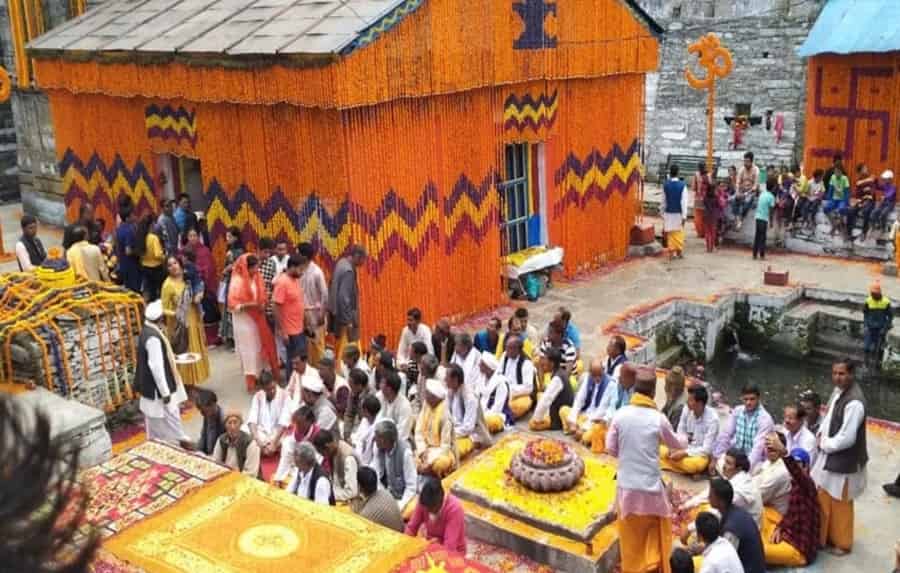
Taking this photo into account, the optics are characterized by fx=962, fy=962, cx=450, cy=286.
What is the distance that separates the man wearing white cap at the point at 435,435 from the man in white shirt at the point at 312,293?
7.96ft

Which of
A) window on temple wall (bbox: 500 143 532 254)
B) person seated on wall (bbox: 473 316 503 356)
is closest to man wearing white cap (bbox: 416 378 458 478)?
person seated on wall (bbox: 473 316 503 356)

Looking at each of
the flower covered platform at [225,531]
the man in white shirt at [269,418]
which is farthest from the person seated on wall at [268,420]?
the flower covered platform at [225,531]

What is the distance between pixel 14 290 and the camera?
9.26 m

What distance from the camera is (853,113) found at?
1677 cm

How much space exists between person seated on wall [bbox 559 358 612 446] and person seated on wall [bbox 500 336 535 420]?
0.58 m

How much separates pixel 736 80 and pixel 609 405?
567 inches

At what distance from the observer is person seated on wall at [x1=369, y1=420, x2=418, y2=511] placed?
7418mm

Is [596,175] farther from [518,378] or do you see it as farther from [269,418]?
[269,418]

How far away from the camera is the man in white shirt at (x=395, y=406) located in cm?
827

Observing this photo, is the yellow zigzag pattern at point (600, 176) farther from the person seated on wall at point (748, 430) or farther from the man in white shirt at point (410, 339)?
the person seated on wall at point (748, 430)

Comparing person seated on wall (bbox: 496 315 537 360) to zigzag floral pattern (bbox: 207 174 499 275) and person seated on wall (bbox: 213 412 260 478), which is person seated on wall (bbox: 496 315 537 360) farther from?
person seated on wall (bbox: 213 412 260 478)

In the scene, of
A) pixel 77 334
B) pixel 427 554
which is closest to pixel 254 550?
pixel 427 554

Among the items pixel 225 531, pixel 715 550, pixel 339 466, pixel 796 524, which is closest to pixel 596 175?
pixel 796 524

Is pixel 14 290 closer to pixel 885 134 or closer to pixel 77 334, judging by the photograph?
pixel 77 334
